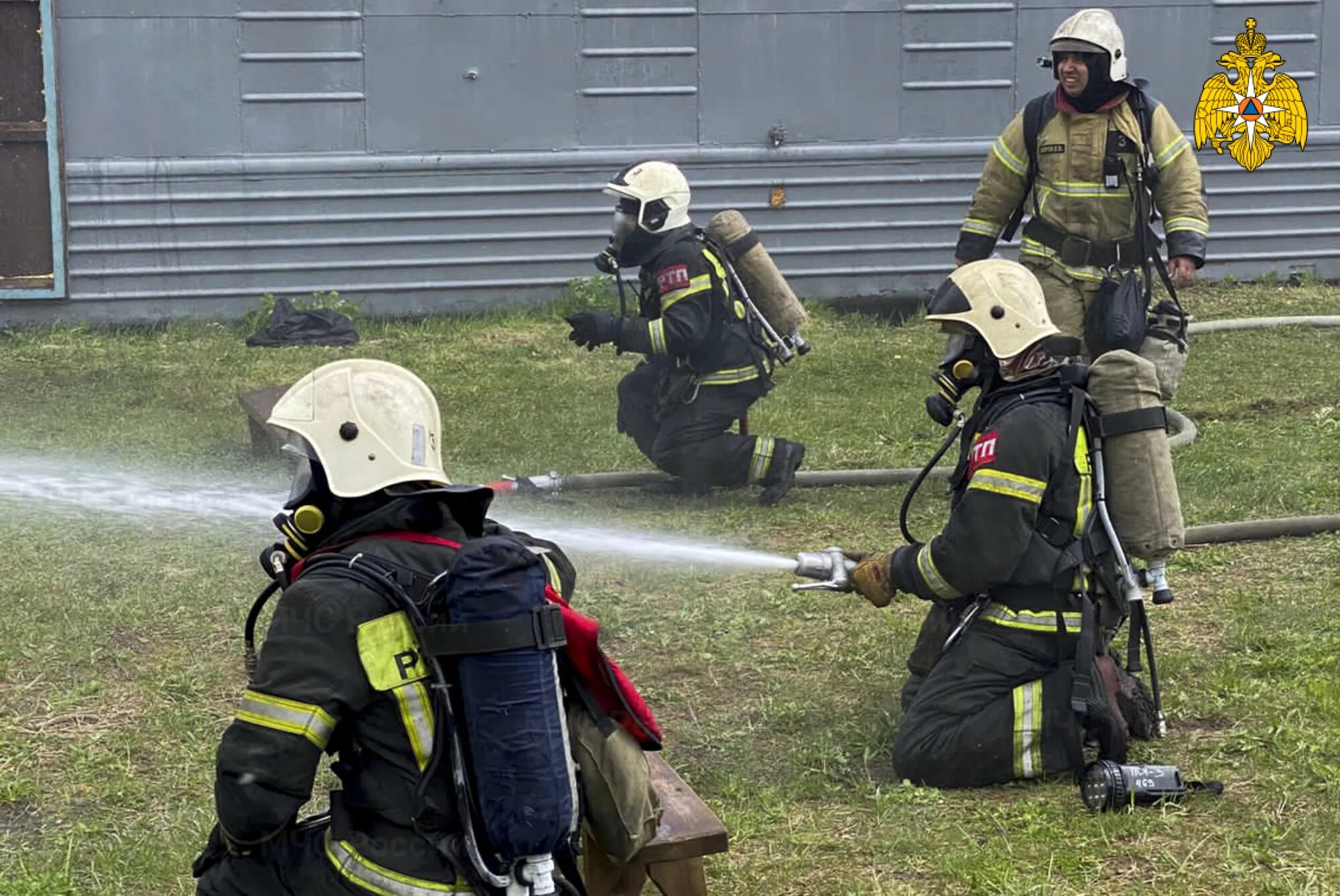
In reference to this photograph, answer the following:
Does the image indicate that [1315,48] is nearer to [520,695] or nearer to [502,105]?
[502,105]

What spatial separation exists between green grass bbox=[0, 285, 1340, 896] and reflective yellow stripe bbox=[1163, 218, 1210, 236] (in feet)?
4.27

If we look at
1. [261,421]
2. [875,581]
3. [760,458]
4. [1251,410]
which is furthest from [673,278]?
[1251,410]

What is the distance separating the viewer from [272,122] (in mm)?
11531

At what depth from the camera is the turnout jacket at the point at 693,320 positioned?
770cm

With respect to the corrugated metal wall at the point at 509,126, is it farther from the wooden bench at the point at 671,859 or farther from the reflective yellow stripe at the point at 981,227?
the wooden bench at the point at 671,859

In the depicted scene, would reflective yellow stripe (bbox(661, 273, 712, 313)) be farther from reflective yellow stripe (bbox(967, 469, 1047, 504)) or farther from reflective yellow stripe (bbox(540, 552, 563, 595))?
reflective yellow stripe (bbox(540, 552, 563, 595))

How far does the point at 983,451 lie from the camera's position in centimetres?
467

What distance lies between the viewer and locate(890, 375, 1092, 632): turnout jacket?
460 centimetres

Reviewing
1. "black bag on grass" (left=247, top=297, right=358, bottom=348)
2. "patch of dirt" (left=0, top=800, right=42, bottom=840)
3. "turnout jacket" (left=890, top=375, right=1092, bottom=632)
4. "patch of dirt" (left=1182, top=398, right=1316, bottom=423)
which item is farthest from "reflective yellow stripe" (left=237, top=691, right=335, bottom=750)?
"black bag on grass" (left=247, top=297, right=358, bottom=348)

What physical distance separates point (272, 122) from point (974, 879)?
8.80 m

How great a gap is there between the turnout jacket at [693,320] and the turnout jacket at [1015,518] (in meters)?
2.97

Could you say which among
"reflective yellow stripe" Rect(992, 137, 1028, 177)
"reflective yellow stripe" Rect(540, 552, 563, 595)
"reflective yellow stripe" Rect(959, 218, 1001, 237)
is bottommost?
"reflective yellow stripe" Rect(540, 552, 563, 595)

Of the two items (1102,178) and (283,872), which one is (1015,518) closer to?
(283,872)

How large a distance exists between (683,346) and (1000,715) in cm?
333
